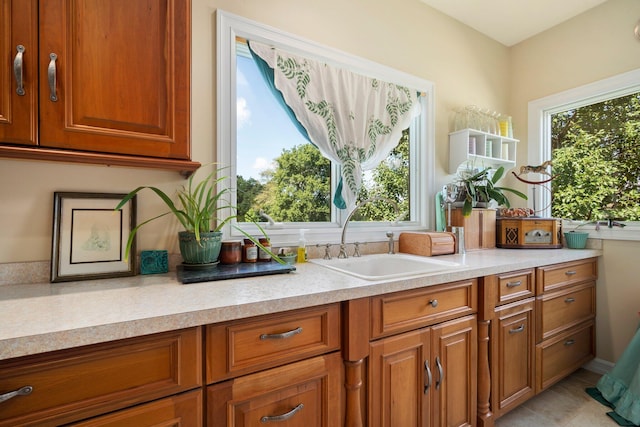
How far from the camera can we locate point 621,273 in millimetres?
2109

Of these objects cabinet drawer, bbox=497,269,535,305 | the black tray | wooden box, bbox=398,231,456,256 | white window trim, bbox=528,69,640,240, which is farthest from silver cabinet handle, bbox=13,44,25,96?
white window trim, bbox=528,69,640,240

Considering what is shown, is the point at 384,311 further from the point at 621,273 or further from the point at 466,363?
the point at 621,273

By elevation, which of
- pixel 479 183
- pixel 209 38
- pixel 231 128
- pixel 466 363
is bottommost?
pixel 466 363

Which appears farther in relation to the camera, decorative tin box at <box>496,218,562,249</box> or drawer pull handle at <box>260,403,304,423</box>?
decorative tin box at <box>496,218,562,249</box>

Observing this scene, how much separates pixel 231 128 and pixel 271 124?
1.06 ft

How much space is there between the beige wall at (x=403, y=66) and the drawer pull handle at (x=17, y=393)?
66 cm

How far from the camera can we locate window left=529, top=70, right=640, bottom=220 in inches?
87.4

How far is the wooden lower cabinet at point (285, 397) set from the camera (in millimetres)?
865

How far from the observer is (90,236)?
118 cm

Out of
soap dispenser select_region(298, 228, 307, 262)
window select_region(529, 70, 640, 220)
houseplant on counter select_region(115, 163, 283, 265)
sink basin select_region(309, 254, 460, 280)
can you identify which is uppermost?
window select_region(529, 70, 640, 220)

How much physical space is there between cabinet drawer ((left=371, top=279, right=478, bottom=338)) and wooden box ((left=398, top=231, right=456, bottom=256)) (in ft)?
1.22

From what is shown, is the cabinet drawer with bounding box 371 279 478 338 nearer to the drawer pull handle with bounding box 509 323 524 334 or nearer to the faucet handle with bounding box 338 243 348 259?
the drawer pull handle with bounding box 509 323 524 334

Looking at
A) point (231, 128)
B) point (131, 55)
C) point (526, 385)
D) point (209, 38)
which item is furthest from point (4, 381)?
point (526, 385)

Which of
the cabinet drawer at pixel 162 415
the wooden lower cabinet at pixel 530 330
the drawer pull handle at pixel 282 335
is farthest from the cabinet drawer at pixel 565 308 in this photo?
the cabinet drawer at pixel 162 415
